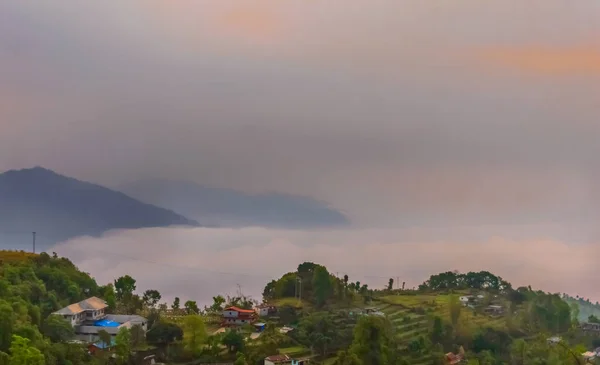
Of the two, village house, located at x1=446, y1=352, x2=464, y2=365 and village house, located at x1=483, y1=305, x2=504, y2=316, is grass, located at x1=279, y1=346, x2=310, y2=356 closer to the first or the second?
village house, located at x1=446, y1=352, x2=464, y2=365

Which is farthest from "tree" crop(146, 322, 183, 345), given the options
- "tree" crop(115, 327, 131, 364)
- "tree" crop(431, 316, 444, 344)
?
"tree" crop(431, 316, 444, 344)

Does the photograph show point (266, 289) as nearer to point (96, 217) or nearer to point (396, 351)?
point (396, 351)

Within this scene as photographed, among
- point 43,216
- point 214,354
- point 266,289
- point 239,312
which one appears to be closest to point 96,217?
point 43,216

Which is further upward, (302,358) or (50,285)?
(50,285)

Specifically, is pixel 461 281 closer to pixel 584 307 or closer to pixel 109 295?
pixel 584 307

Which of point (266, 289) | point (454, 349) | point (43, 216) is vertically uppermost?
point (43, 216)
